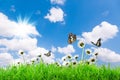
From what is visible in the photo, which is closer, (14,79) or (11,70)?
(14,79)

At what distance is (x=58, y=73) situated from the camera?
10641 mm

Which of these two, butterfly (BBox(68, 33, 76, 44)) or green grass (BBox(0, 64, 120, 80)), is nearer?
green grass (BBox(0, 64, 120, 80))

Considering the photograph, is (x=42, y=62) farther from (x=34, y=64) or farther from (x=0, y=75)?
(x=0, y=75)

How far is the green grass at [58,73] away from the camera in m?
10.5

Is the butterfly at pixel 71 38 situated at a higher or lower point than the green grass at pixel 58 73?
higher

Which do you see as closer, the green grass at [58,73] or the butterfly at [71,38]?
the green grass at [58,73]

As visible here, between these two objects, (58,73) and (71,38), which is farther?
(71,38)

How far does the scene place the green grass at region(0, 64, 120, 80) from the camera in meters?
10.5

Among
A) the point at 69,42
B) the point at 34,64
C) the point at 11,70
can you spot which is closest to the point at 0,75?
the point at 11,70

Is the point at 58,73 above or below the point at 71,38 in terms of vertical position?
below

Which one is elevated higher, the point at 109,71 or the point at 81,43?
the point at 81,43

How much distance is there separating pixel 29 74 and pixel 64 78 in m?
0.84

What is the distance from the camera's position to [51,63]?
39.1ft

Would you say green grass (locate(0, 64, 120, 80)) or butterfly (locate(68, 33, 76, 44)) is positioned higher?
butterfly (locate(68, 33, 76, 44))
